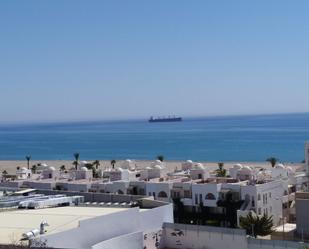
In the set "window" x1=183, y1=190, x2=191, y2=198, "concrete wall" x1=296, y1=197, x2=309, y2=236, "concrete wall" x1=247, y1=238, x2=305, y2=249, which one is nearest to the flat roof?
"concrete wall" x1=247, y1=238, x2=305, y2=249

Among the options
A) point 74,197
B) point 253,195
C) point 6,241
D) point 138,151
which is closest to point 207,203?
point 253,195

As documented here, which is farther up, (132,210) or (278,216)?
(132,210)

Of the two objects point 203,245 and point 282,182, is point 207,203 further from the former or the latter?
point 203,245

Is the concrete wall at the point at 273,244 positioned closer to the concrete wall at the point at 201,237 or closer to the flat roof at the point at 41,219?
the concrete wall at the point at 201,237

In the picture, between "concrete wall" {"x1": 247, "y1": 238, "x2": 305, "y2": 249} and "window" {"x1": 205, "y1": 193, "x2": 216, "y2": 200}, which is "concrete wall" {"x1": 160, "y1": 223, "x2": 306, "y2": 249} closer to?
"concrete wall" {"x1": 247, "y1": 238, "x2": 305, "y2": 249}

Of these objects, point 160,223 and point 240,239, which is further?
point 160,223

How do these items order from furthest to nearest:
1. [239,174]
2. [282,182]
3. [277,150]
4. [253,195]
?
[277,150]
[239,174]
[282,182]
[253,195]

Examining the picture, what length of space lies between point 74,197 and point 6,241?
9.50 m

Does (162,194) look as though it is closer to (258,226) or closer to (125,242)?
(258,226)

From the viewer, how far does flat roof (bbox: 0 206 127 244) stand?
21.2 metres

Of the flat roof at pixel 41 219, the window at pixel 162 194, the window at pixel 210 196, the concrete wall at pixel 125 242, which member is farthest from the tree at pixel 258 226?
the concrete wall at pixel 125 242

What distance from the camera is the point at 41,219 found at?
23.7 m

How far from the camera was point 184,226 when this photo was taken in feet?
82.1

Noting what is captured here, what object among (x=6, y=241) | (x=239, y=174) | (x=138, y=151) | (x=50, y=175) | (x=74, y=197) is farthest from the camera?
(x=138, y=151)
